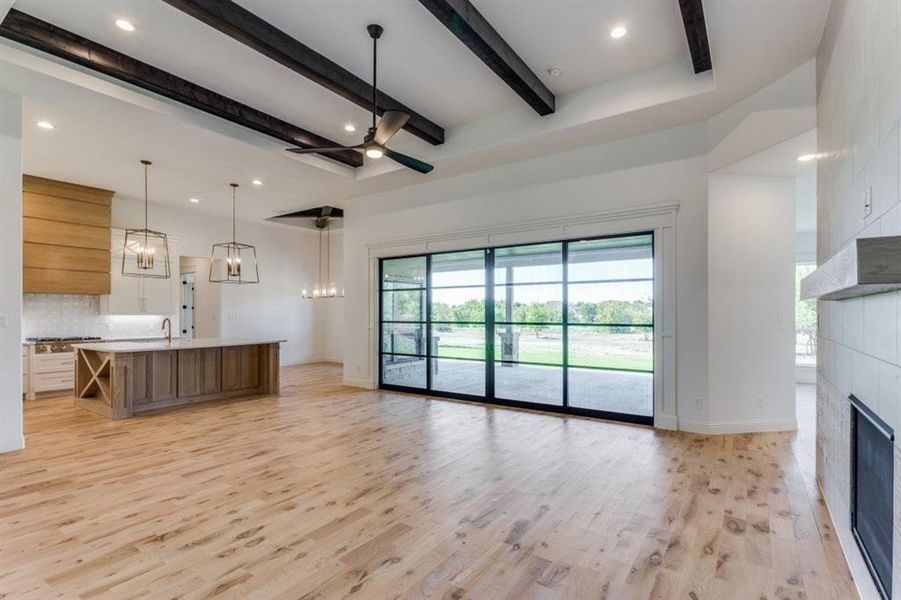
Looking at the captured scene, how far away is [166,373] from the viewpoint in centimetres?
587

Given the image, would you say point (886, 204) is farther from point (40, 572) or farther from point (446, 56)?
point (40, 572)

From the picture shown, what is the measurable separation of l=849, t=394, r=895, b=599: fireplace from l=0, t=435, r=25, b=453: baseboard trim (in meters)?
6.29

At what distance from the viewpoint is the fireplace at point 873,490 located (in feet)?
5.87

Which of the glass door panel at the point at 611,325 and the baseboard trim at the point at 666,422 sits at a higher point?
the glass door panel at the point at 611,325

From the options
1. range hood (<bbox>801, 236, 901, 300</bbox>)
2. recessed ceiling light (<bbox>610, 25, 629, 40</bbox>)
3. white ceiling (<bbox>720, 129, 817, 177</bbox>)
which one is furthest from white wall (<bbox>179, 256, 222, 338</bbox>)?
range hood (<bbox>801, 236, 901, 300</bbox>)

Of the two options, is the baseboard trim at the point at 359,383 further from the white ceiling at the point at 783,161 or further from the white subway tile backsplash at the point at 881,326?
the white subway tile backsplash at the point at 881,326

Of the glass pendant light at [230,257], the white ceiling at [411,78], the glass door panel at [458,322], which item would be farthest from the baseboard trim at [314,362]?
the white ceiling at [411,78]

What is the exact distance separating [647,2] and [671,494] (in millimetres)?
3638

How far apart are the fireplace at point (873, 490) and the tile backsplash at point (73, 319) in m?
9.51

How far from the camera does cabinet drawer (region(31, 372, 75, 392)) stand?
640 centimetres

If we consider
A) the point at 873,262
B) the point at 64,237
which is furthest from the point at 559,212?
the point at 64,237

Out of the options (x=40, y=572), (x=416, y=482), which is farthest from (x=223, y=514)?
(x=416, y=482)

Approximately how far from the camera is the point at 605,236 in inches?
209

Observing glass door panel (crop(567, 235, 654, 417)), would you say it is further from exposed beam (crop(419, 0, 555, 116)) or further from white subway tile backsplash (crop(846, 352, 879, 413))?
white subway tile backsplash (crop(846, 352, 879, 413))
